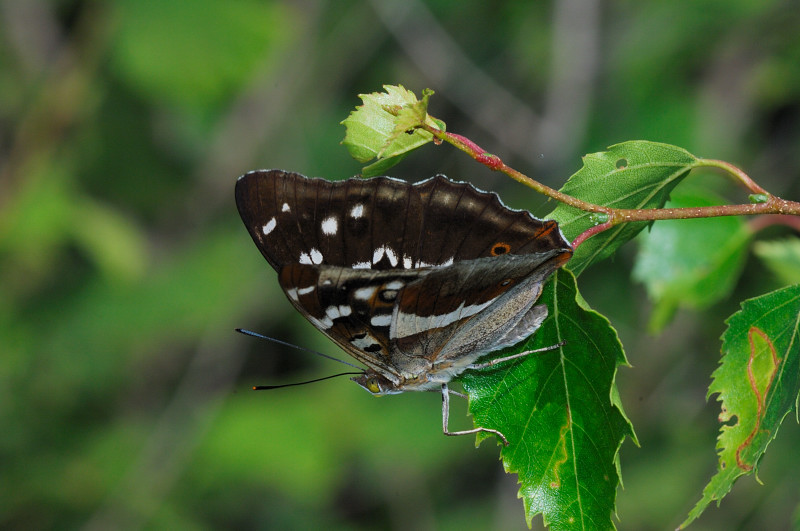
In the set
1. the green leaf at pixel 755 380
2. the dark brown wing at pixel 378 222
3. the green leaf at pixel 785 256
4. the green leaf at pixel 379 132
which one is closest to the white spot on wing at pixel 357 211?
the dark brown wing at pixel 378 222

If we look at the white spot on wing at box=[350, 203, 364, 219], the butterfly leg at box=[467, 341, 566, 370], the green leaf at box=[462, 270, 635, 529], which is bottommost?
the green leaf at box=[462, 270, 635, 529]

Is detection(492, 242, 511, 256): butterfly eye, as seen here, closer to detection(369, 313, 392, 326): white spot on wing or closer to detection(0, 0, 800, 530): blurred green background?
detection(369, 313, 392, 326): white spot on wing

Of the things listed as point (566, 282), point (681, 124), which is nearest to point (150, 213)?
point (681, 124)

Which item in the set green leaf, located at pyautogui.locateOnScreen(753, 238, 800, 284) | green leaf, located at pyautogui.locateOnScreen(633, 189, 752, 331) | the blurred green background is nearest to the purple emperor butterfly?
green leaf, located at pyautogui.locateOnScreen(633, 189, 752, 331)

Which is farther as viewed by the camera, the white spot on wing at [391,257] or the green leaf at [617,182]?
the white spot on wing at [391,257]

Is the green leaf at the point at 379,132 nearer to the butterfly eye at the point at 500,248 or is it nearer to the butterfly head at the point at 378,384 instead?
the butterfly eye at the point at 500,248

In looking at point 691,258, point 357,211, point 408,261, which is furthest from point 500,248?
point 691,258
